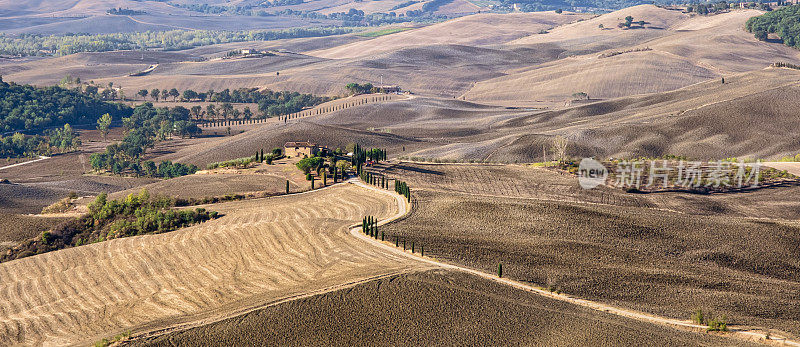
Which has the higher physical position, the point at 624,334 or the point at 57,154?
the point at 624,334

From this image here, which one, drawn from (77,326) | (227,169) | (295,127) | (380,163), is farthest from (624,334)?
(295,127)

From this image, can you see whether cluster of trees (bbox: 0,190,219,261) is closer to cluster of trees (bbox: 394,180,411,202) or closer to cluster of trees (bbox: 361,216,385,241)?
cluster of trees (bbox: 361,216,385,241)

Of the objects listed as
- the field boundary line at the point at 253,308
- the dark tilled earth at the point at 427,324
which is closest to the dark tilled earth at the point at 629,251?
the dark tilled earth at the point at 427,324

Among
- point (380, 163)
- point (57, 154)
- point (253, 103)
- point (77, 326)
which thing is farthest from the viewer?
point (253, 103)

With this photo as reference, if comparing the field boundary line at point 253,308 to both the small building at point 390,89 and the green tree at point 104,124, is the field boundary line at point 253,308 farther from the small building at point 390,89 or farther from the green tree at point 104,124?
the small building at point 390,89

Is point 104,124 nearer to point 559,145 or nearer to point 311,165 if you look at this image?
point 311,165

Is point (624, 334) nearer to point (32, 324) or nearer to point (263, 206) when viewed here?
point (32, 324)
